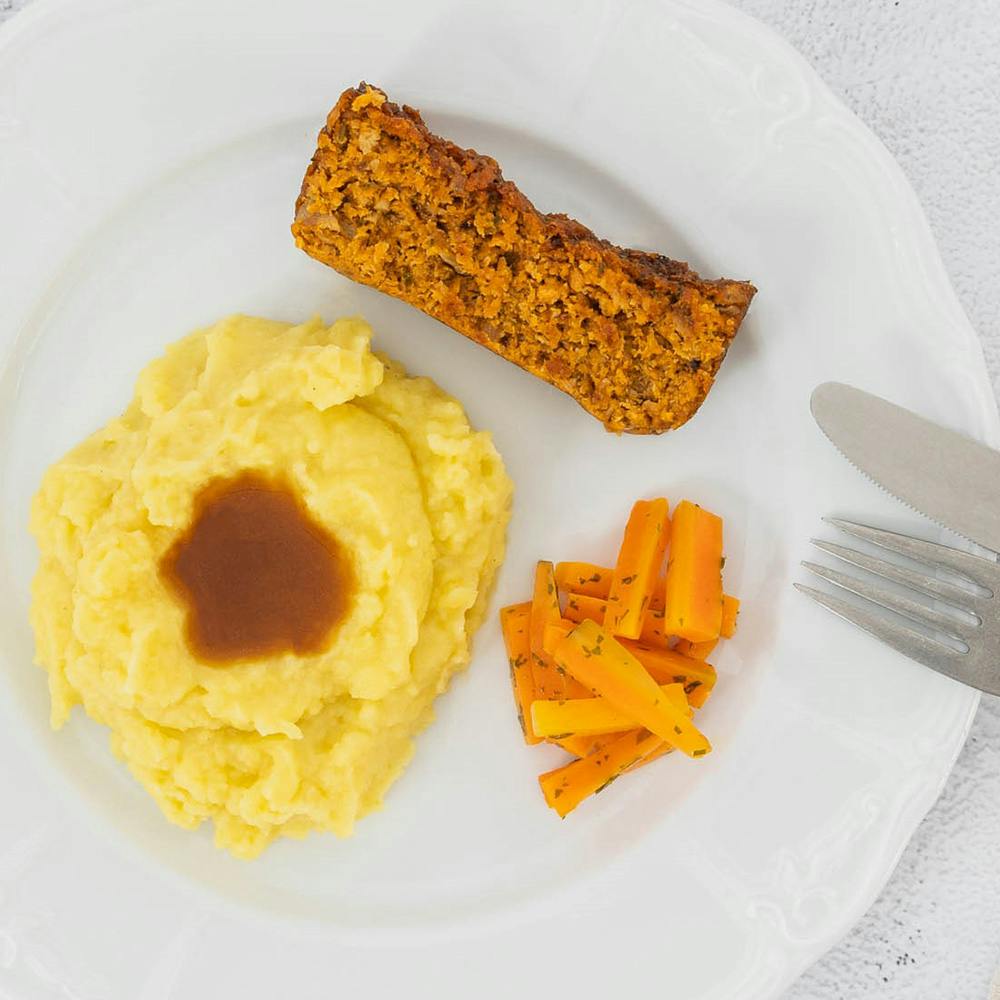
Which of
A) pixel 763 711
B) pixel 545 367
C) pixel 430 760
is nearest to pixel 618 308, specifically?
pixel 545 367

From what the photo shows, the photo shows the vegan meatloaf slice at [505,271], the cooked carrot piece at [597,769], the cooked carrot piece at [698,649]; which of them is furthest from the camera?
the cooked carrot piece at [698,649]

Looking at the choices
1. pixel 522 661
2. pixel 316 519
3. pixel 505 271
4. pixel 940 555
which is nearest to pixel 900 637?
pixel 940 555

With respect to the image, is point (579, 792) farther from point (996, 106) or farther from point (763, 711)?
point (996, 106)

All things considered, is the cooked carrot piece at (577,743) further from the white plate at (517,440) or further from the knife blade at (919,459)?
the knife blade at (919,459)

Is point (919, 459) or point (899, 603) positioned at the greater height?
point (919, 459)

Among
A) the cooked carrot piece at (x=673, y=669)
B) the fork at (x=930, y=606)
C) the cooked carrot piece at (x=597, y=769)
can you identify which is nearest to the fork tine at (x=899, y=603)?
the fork at (x=930, y=606)

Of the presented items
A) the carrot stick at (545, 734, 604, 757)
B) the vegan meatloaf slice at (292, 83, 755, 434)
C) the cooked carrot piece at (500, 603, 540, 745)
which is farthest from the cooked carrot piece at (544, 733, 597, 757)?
the vegan meatloaf slice at (292, 83, 755, 434)

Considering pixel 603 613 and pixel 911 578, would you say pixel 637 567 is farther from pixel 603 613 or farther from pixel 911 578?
pixel 911 578

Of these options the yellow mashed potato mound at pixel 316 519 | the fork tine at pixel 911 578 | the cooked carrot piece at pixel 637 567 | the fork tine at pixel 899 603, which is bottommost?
the yellow mashed potato mound at pixel 316 519
